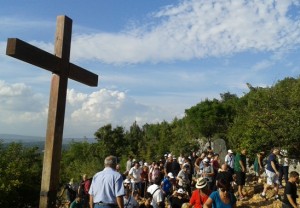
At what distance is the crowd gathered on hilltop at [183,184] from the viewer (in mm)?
5102

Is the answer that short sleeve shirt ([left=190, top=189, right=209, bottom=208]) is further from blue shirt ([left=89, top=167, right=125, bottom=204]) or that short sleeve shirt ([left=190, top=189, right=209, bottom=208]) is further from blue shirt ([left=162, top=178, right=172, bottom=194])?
blue shirt ([left=162, top=178, right=172, bottom=194])

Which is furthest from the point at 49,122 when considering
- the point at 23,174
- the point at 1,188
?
the point at 23,174

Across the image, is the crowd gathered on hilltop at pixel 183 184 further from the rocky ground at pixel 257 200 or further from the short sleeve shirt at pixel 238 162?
the rocky ground at pixel 257 200

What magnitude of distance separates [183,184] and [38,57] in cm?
1023

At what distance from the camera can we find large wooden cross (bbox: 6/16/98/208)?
4.34 m

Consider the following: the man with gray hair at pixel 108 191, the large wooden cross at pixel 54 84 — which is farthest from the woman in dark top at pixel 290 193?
the large wooden cross at pixel 54 84

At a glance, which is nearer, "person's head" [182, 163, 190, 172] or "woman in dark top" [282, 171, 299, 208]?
"woman in dark top" [282, 171, 299, 208]

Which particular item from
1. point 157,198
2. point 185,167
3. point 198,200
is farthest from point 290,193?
point 185,167

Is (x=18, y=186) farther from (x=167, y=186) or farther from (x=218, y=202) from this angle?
(x=218, y=202)

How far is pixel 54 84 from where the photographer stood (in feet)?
15.9

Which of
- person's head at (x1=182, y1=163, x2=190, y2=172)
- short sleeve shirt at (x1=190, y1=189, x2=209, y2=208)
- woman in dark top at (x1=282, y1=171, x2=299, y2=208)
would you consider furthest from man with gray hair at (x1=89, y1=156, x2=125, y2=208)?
person's head at (x1=182, y1=163, x2=190, y2=172)

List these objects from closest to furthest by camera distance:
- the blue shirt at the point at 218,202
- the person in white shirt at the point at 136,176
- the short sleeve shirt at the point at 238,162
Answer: the blue shirt at the point at 218,202, the short sleeve shirt at the point at 238,162, the person in white shirt at the point at 136,176

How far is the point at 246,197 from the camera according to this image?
1397 centimetres

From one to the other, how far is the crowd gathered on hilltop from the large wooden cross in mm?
758
